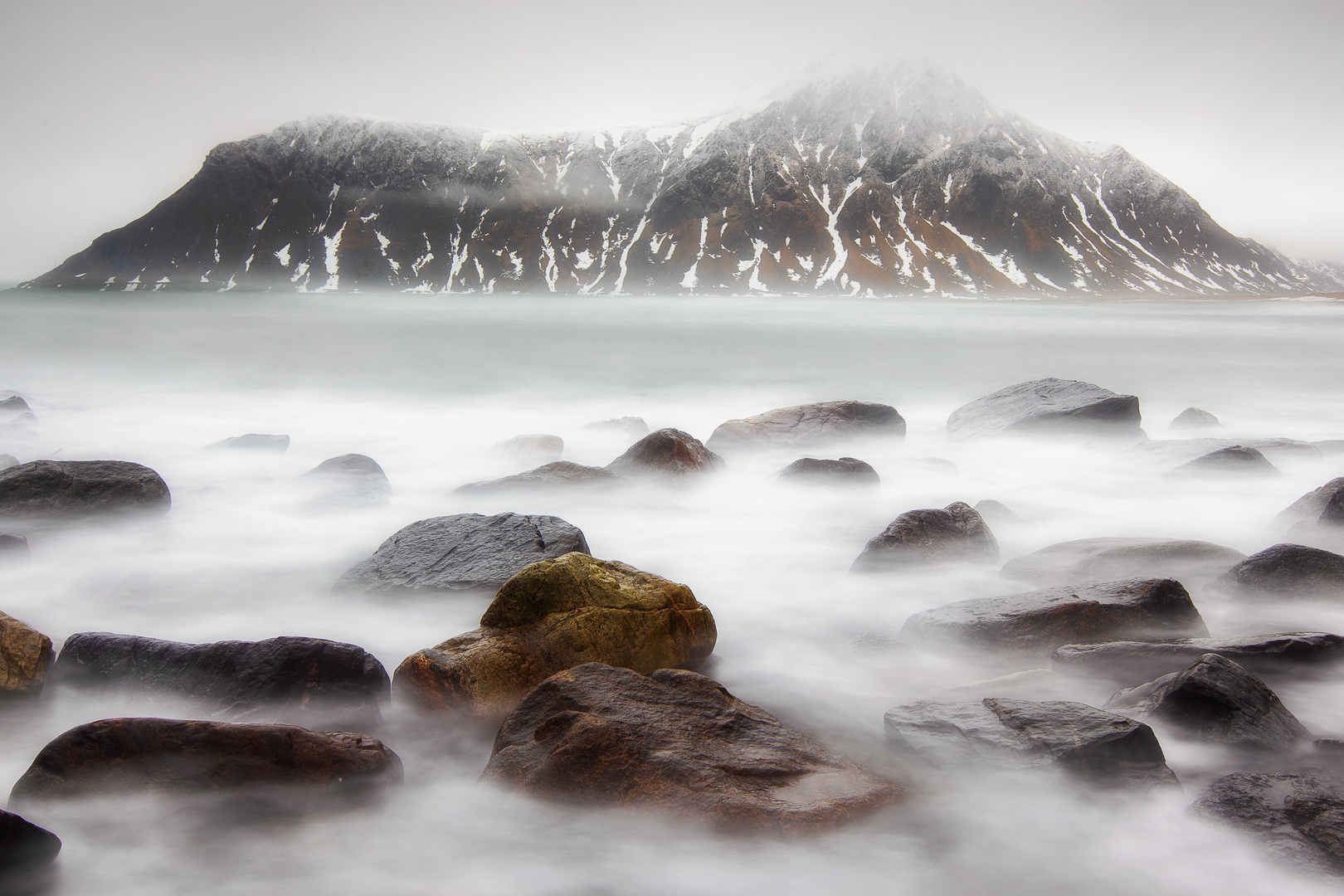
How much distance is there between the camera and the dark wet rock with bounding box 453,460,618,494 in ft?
28.5

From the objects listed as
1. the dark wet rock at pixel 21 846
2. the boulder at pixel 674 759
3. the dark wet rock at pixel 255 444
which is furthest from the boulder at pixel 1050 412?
the dark wet rock at pixel 21 846

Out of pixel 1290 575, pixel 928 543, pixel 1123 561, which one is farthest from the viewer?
pixel 928 543

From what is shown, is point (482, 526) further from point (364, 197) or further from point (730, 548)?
point (364, 197)

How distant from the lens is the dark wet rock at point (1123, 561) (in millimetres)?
5703

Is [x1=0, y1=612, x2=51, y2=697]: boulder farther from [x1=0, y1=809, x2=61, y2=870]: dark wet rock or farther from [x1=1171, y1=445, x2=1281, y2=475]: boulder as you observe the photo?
[x1=1171, y1=445, x2=1281, y2=475]: boulder

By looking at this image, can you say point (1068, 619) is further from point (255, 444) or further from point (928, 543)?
point (255, 444)

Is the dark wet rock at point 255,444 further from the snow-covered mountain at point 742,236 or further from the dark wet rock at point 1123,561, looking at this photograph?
the snow-covered mountain at point 742,236

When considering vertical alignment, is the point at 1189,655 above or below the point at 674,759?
below

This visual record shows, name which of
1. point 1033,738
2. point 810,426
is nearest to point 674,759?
point 1033,738

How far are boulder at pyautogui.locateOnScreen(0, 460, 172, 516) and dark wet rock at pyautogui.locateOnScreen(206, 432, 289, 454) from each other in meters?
3.54

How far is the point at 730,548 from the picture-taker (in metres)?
7.10

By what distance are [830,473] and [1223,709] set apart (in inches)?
231

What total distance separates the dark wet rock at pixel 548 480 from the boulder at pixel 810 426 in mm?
2808

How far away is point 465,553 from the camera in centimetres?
572
